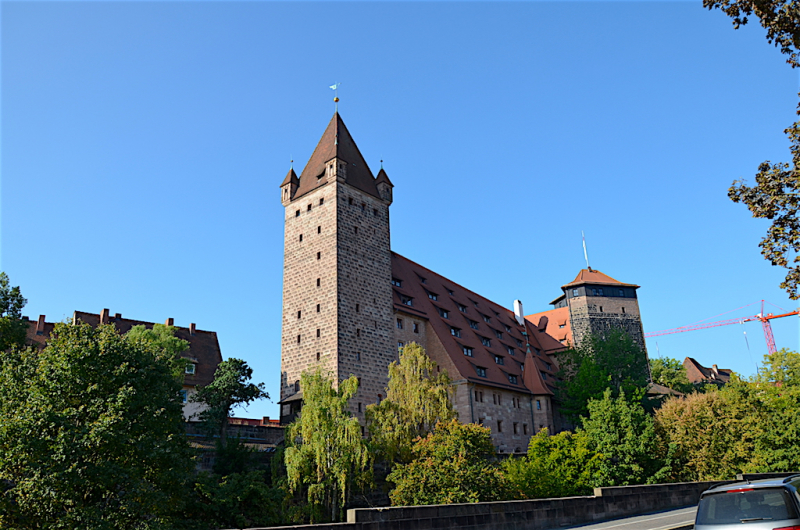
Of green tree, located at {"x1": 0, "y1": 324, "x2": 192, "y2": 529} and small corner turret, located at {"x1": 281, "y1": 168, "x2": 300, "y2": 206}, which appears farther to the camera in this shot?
small corner turret, located at {"x1": 281, "y1": 168, "x2": 300, "y2": 206}

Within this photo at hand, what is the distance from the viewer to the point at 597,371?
4372 cm

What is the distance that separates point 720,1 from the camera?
11.9m

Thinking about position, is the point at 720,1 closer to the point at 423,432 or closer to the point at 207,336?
the point at 423,432

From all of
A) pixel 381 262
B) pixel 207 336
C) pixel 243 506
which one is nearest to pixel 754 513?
pixel 243 506

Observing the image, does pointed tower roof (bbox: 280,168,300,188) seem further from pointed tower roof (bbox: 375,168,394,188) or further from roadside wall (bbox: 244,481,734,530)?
roadside wall (bbox: 244,481,734,530)

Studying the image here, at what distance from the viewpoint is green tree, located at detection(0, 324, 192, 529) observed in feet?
56.0

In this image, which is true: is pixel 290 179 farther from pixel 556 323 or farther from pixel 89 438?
pixel 556 323

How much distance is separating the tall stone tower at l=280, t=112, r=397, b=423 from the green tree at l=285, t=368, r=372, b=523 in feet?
17.5

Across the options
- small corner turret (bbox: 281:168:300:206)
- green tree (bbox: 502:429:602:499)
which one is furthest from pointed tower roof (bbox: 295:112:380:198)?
green tree (bbox: 502:429:602:499)

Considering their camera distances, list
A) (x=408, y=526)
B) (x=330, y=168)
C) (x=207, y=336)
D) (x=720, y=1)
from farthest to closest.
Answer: (x=207, y=336)
(x=330, y=168)
(x=408, y=526)
(x=720, y=1)

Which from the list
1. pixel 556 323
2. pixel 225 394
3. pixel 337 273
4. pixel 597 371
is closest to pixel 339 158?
pixel 337 273

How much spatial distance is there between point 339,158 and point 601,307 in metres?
29.1

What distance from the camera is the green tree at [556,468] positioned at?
30156 mm

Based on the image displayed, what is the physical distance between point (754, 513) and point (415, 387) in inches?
934
